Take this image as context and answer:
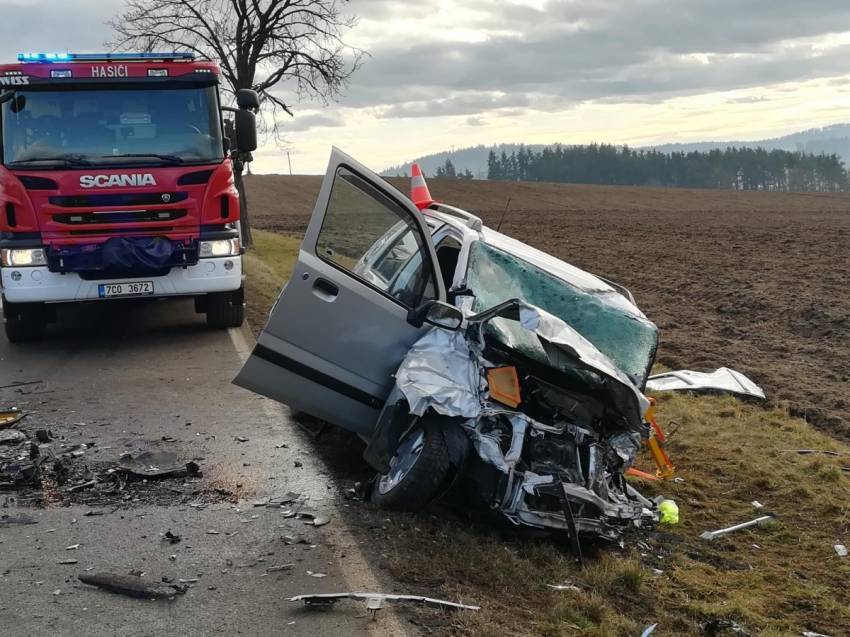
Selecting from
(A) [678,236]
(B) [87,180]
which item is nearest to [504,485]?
(B) [87,180]

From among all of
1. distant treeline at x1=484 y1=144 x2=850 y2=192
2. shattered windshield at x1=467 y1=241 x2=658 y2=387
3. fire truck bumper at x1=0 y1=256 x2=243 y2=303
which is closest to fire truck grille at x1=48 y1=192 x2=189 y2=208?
fire truck bumper at x1=0 y1=256 x2=243 y2=303

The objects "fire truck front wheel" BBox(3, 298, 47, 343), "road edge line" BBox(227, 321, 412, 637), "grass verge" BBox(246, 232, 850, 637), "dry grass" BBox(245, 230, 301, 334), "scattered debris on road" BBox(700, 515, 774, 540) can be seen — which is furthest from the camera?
"dry grass" BBox(245, 230, 301, 334)

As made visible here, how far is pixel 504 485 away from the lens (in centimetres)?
502

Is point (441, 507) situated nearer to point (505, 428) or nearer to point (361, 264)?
point (505, 428)

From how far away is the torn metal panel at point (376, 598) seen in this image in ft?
13.7

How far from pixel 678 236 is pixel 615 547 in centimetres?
3005

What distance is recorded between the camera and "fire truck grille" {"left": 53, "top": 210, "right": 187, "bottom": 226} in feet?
31.9

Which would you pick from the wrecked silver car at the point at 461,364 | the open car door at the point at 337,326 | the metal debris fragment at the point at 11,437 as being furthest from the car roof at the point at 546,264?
the metal debris fragment at the point at 11,437

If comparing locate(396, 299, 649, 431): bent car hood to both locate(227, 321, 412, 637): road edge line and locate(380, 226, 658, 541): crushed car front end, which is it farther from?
locate(227, 321, 412, 637): road edge line

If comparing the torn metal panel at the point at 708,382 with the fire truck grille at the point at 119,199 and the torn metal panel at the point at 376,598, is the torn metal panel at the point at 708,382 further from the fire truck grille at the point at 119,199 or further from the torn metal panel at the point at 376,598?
the torn metal panel at the point at 376,598

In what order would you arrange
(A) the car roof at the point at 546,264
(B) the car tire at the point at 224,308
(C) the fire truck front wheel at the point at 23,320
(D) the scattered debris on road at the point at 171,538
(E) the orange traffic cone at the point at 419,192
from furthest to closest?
1. (B) the car tire at the point at 224,308
2. (C) the fire truck front wheel at the point at 23,320
3. (E) the orange traffic cone at the point at 419,192
4. (A) the car roof at the point at 546,264
5. (D) the scattered debris on road at the point at 171,538

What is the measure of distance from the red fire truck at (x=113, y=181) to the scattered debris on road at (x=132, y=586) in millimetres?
6043

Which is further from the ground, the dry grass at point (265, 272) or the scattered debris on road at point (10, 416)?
the scattered debris on road at point (10, 416)

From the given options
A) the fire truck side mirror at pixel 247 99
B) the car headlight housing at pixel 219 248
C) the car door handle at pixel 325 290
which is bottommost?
the car headlight housing at pixel 219 248
